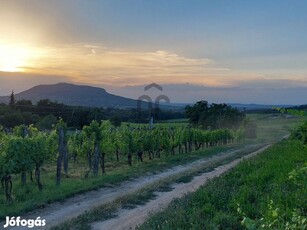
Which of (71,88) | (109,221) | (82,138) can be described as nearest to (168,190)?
(109,221)

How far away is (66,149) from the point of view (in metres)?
22.0

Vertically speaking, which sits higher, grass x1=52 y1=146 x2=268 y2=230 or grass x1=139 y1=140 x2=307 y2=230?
grass x1=139 y1=140 x2=307 y2=230

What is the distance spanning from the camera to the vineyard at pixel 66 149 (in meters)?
13.3

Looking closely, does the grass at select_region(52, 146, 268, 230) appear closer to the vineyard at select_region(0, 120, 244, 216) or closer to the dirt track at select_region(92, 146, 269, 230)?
the dirt track at select_region(92, 146, 269, 230)

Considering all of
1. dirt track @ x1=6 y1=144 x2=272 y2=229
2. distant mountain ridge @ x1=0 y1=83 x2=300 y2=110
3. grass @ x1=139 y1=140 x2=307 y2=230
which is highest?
distant mountain ridge @ x1=0 y1=83 x2=300 y2=110

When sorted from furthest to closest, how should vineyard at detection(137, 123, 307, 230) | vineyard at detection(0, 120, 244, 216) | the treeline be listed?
1. the treeline
2. vineyard at detection(0, 120, 244, 216)
3. vineyard at detection(137, 123, 307, 230)

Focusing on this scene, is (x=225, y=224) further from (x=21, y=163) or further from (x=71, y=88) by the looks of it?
(x=71, y=88)

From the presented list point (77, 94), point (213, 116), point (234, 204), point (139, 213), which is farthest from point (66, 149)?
point (77, 94)

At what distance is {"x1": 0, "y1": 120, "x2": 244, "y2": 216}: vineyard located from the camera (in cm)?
1329

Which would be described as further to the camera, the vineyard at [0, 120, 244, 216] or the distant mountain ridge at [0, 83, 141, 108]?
the distant mountain ridge at [0, 83, 141, 108]

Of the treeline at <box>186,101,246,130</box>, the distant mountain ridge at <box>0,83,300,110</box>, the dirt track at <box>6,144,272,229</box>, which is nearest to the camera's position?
the dirt track at <box>6,144,272,229</box>

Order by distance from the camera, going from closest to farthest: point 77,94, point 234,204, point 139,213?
point 234,204, point 139,213, point 77,94

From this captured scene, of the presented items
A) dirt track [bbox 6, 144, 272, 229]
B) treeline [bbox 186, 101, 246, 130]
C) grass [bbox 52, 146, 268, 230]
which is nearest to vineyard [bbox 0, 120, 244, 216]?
dirt track [bbox 6, 144, 272, 229]

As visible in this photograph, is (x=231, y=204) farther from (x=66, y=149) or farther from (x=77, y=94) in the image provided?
(x=77, y=94)
